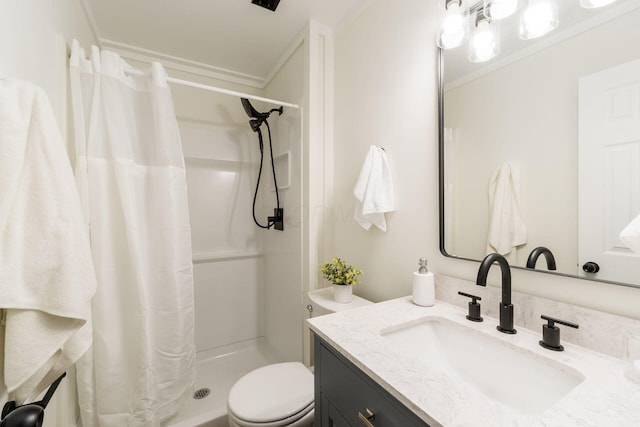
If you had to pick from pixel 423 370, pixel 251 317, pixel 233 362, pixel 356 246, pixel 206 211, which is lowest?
pixel 233 362

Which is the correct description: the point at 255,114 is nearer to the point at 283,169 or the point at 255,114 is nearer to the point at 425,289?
the point at 283,169

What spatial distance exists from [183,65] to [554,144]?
94.8 inches

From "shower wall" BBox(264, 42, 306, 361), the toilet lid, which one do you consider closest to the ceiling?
"shower wall" BBox(264, 42, 306, 361)

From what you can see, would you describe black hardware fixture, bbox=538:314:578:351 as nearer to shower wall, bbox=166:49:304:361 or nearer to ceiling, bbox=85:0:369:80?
shower wall, bbox=166:49:304:361

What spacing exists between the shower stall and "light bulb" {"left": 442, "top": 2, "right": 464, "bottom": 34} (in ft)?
3.40

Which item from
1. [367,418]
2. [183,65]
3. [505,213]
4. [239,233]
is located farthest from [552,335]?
[183,65]

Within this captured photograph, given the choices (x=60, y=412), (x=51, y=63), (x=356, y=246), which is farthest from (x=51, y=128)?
(x=356, y=246)

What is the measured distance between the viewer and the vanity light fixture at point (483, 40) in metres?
0.89

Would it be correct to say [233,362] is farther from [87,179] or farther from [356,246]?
[87,179]

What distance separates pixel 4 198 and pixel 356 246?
130 cm

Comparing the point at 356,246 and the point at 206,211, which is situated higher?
the point at 206,211

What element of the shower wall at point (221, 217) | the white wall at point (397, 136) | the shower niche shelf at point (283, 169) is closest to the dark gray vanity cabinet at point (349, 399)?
the white wall at point (397, 136)

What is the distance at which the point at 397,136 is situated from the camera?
1234mm

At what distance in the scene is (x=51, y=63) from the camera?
105 cm
